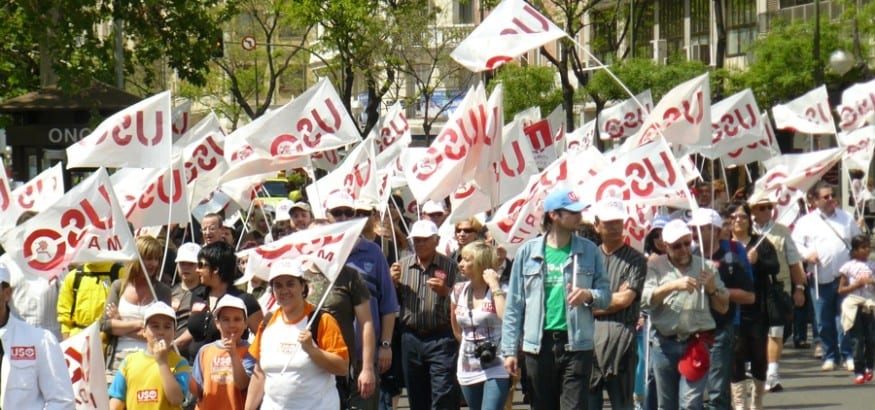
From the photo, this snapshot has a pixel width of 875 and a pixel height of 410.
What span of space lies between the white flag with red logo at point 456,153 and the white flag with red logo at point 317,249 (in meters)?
4.05

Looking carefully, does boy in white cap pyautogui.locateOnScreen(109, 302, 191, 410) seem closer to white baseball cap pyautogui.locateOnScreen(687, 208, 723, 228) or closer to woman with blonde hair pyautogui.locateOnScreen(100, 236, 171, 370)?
woman with blonde hair pyautogui.locateOnScreen(100, 236, 171, 370)

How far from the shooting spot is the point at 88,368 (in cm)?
846

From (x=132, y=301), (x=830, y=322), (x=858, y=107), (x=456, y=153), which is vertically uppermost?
(x=858, y=107)

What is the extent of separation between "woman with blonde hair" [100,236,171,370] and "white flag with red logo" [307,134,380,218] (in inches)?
224

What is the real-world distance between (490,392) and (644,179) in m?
2.06

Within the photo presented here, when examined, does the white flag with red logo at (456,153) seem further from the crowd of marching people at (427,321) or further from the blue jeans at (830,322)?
the blue jeans at (830,322)

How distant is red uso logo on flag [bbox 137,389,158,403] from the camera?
8203 mm

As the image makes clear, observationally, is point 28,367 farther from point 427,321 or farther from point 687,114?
point 687,114

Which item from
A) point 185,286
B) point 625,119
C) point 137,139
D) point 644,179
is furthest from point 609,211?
point 625,119

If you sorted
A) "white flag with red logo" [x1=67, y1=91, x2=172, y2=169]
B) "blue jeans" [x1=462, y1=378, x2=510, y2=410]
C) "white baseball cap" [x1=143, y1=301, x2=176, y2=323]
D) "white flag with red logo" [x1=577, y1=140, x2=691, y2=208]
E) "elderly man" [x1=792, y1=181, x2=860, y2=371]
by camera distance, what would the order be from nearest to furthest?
"white baseball cap" [x1=143, y1=301, x2=176, y2=323]
"blue jeans" [x1=462, y1=378, x2=510, y2=410]
"white flag with red logo" [x1=577, y1=140, x2=691, y2=208]
"white flag with red logo" [x1=67, y1=91, x2=172, y2=169]
"elderly man" [x1=792, y1=181, x2=860, y2=371]

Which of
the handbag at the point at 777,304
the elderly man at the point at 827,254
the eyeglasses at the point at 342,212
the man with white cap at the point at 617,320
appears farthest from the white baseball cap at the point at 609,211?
the elderly man at the point at 827,254

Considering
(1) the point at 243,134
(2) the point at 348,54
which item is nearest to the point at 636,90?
(2) the point at 348,54

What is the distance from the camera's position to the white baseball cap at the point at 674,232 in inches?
400

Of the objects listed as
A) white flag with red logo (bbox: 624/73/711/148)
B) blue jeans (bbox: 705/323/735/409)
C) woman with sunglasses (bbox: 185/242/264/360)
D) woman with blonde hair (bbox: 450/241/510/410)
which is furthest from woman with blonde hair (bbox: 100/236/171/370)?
white flag with red logo (bbox: 624/73/711/148)
